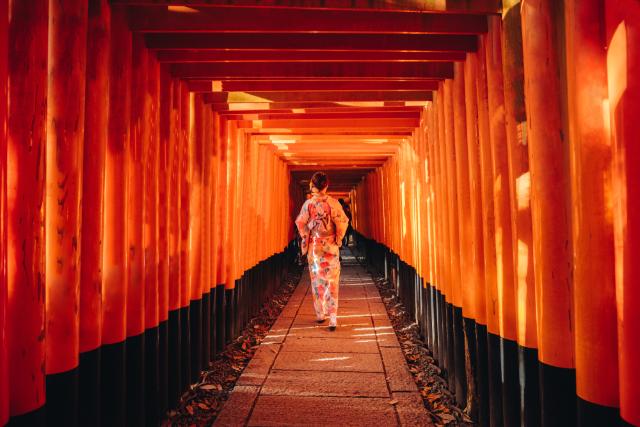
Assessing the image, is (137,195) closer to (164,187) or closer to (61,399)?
(164,187)

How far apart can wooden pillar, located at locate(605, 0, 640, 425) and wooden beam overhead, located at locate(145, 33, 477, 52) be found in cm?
173

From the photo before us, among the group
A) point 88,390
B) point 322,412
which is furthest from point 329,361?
point 88,390

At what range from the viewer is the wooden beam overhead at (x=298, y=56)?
126 inches

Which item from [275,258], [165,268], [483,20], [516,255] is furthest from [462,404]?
[275,258]

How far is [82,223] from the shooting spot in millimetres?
2219

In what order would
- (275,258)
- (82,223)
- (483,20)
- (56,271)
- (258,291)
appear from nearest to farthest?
(56,271) < (82,223) < (483,20) < (258,291) < (275,258)

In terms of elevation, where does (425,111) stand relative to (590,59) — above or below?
above

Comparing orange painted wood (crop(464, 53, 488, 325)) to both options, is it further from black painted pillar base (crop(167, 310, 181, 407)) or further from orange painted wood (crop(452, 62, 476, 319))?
black painted pillar base (crop(167, 310, 181, 407))

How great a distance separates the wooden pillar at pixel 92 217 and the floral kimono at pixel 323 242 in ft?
12.2

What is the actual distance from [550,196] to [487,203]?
803mm

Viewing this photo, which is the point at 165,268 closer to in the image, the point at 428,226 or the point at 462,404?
the point at 462,404

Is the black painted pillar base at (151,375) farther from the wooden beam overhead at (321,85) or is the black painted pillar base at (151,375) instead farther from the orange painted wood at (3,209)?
the wooden beam overhead at (321,85)

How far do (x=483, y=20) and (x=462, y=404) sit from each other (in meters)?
2.87

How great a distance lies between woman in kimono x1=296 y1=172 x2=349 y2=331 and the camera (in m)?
5.82
